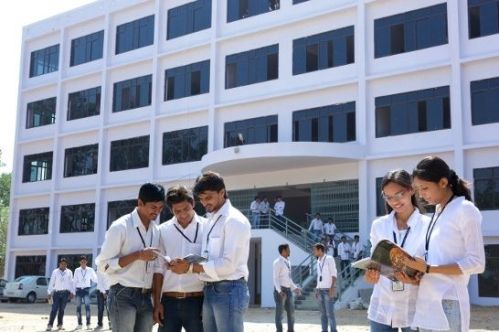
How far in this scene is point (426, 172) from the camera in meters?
3.90

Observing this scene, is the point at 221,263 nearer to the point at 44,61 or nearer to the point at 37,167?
the point at 37,167

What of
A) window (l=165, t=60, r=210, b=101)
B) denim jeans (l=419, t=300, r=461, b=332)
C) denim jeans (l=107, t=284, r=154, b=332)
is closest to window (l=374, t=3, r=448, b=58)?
window (l=165, t=60, r=210, b=101)

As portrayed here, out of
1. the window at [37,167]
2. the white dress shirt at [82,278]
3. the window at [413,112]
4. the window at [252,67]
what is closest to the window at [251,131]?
the window at [252,67]

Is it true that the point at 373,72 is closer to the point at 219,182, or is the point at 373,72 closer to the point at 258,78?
the point at 258,78

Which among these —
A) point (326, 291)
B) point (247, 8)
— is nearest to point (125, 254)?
point (326, 291)

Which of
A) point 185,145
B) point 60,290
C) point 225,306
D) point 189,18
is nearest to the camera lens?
point 225,306

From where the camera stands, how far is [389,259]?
3.91 metres

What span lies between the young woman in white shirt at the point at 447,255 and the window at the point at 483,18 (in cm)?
2036

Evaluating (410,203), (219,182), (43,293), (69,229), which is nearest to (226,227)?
(219,182)

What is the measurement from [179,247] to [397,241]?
5.79 ft

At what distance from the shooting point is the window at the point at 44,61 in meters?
37.2

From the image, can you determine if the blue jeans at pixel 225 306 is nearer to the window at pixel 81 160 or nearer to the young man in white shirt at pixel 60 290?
the young man in white shirt at pixel 60 290

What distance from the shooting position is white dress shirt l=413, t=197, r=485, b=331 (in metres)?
3.72

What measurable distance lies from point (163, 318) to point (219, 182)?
3.89ft
